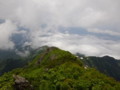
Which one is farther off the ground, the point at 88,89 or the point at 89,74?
the point at 89,74

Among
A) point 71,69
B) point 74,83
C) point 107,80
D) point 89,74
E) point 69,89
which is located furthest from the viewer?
point 71,69

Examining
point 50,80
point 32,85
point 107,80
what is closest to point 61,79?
point 50,80

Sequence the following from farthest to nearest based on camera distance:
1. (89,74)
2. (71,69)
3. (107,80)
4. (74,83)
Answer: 1. (71,69)
2. (89,74)
3. (107,80)
4. (74,83)

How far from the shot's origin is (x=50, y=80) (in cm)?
17750

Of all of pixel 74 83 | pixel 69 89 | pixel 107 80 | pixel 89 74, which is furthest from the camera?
pixel 89 74

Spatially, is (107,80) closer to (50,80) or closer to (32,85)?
(50,80)

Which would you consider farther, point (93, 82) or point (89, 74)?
point (89, 74)

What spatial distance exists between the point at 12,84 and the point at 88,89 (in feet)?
164

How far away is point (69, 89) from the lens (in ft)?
489

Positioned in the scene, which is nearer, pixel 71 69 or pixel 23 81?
pixel 23 81

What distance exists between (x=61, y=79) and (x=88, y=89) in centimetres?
2687

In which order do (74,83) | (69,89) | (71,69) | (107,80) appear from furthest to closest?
(71,69) → (107,80) → (74,83) → (69,89)

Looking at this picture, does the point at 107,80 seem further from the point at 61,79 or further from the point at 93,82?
the point at 61,79

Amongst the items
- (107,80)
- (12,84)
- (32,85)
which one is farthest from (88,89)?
(12,84)
